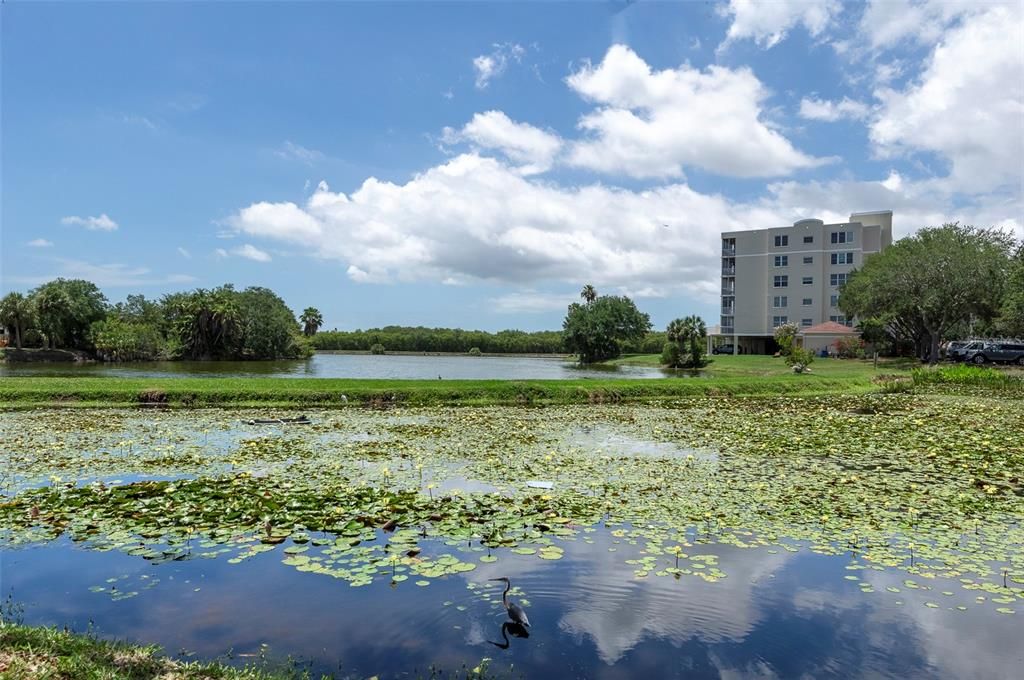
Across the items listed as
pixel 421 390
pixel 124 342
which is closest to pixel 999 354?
pixel 421 390

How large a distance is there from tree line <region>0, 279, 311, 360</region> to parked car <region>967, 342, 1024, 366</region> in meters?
77.6

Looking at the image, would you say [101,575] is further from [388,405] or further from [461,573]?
[388,405]

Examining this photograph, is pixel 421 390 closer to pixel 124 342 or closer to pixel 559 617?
pixel 559 617

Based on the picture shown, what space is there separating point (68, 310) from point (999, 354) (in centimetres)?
9569

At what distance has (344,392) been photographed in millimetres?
27016

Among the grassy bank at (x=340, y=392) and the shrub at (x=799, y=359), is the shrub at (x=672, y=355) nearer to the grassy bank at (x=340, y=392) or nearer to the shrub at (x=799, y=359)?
the shrub at (x=799, y=359)

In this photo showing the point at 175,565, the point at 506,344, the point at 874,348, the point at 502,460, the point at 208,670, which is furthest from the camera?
the point at 506,344

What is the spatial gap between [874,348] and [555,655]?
66930 mm

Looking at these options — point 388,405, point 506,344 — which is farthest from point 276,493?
point 506,344

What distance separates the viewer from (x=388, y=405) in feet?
85.3

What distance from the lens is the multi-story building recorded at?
281ft

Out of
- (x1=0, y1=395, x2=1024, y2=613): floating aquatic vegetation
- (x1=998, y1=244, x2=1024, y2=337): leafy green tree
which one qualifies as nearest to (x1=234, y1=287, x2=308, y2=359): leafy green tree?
(x1=0, y1=395, x2=1024, y2=613): floating aquatic vegetation

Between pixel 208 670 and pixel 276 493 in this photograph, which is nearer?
pixel 208 670

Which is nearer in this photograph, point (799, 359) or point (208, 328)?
point (799, 359)
